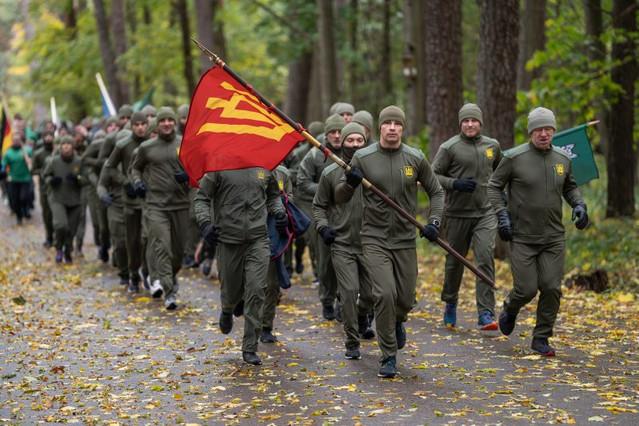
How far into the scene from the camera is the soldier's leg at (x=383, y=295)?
1029cm

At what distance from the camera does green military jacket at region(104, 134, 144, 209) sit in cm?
1633

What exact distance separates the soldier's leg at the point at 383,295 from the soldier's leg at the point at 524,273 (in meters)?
1.40

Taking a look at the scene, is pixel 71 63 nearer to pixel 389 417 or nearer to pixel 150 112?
pixel 150 112

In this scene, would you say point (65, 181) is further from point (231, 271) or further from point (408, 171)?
point (408, 171)

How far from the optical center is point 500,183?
37.3ft

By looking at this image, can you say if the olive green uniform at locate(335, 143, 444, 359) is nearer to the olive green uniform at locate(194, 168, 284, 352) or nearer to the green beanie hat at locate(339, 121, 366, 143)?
the green beanie hat at locate(339, 121, 366, 143)

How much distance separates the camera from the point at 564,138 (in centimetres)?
1328

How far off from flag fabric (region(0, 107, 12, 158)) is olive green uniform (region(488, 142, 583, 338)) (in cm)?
1879

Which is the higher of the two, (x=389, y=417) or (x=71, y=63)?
(x=71, y=63)

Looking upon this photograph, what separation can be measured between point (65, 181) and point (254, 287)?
10.4 metres

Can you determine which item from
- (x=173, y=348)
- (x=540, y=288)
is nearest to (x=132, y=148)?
(x=173, y=348)

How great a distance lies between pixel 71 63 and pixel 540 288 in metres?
35.1

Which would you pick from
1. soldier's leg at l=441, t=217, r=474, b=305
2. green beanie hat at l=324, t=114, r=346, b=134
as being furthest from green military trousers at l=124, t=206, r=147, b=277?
soldier's leg at l=441, t=217, r=474, b=305

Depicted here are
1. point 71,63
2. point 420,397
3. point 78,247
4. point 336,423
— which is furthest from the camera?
point 71,63
